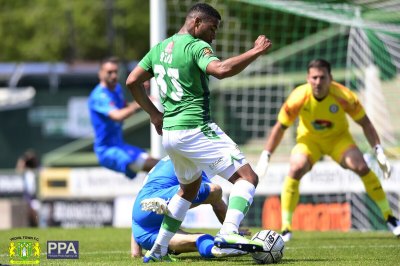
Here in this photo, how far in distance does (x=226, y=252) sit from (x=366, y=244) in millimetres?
2701

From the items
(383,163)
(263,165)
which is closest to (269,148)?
(263,165)

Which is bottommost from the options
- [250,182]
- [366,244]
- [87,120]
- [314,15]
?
[87,120]

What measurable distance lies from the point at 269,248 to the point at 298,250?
1908mm

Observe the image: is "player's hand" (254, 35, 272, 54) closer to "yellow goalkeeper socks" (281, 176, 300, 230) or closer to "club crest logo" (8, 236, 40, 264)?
"club crest logo" (8, 236, 40, 264)

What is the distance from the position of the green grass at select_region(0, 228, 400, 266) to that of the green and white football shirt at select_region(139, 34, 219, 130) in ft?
3.98

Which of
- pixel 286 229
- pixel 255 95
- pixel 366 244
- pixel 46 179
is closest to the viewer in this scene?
pixel 366 244

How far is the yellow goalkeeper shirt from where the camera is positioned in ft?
36.0

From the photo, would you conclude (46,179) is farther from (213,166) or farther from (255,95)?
(213,166)

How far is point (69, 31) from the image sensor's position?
39.8 metres

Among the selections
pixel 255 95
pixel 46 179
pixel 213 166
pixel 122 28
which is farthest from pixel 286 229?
pixel 122 28

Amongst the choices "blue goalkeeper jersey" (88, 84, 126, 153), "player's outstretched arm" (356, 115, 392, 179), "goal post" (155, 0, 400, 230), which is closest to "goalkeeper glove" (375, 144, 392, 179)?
"player's outstretched arm" (356, 115, 392, 179)

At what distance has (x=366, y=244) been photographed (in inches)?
398

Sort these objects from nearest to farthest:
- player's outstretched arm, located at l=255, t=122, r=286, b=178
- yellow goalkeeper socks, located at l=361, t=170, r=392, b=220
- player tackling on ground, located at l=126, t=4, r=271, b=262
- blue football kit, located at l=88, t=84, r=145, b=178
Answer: player tackling on ground, located at l=126, t=4, r=271, b=262
player's outstretched arm, located at l=255, t=122, r=286, b=178
yellow goalkeeper socks, located at l=361, t=170, r=392, b=220
blue football kit, located at l=88, t=84, r=145, b=178

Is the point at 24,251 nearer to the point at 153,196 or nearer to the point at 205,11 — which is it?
the point at 153,196
